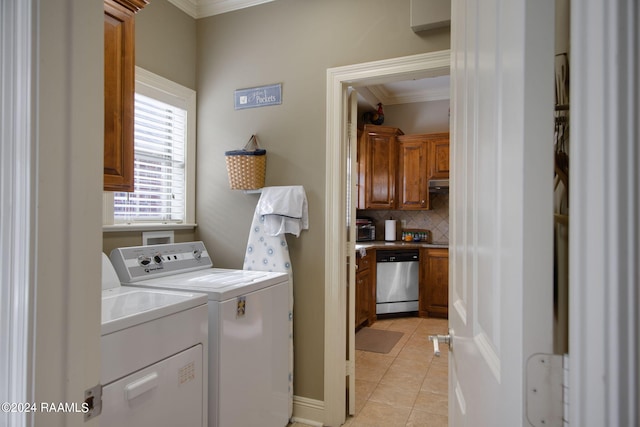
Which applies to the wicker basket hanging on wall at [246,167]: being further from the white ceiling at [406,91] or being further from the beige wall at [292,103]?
the white ceiling at [406,91]

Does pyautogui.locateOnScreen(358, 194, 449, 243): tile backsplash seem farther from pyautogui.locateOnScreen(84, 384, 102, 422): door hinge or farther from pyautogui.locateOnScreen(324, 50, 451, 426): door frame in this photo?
pyautogui.locateOnScreen(84, 384, 102, 422): door hinge

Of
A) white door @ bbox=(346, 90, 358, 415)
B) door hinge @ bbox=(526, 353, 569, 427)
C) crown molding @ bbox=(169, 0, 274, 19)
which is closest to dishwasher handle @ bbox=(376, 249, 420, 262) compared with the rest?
white door @ bbox=(346, 90, 358, 415)

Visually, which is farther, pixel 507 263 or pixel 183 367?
pixel 183 367

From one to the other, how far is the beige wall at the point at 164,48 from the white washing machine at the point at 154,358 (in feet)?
2.06

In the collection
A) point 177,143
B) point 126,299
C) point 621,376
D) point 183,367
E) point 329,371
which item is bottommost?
point 329,371

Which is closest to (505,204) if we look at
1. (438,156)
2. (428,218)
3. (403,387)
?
(403,387)

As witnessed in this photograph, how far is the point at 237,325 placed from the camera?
190 cm

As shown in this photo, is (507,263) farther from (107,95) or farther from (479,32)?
(107,95)

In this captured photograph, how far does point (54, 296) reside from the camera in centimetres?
66

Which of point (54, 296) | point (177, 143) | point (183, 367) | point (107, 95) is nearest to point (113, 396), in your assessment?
point (183, 367)

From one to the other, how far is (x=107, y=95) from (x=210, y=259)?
62.4 inches

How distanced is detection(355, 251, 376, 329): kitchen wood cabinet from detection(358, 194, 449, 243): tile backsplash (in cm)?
98

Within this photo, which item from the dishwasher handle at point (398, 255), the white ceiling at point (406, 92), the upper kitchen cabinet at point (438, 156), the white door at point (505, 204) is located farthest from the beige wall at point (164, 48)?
the upper kitchen cabinet at point (438, 156)

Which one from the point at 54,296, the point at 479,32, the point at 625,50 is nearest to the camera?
the point at 625,50
